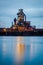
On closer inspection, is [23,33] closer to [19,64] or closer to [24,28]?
[24,28]

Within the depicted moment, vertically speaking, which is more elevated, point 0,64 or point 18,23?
point 0,64

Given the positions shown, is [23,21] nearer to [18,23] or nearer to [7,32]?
[18,23]

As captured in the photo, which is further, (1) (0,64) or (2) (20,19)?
(2) (20,19)

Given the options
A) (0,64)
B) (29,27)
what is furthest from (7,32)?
(0,64)

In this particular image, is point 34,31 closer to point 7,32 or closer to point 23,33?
point 23,33

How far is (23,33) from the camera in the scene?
147125 millimetres

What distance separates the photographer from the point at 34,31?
143500 millimetres

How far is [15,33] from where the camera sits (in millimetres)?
147125

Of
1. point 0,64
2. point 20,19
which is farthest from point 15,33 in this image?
point 0,64

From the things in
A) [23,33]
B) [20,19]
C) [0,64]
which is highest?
[0,64]

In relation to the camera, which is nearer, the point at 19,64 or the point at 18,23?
the point at 19,64

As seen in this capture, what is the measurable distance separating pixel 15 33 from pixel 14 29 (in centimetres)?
525

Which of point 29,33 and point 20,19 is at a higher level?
point 20,19

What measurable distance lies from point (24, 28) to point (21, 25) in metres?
2.61
